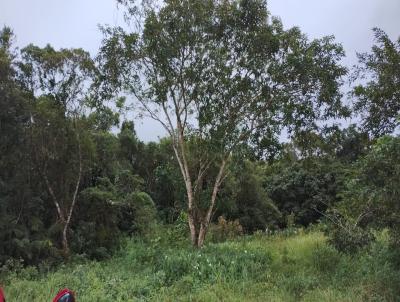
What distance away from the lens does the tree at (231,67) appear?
12.2 metres

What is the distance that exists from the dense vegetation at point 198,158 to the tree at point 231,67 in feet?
0.11

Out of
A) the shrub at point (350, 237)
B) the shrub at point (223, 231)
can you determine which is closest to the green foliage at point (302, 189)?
the shrub at point (223, 231)

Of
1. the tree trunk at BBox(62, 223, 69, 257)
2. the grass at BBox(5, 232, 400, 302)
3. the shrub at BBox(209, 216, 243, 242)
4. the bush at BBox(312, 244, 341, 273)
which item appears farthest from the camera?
the shrub at BBox(209, 216, 243, 242)

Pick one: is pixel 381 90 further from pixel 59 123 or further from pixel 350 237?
pixel 59 123

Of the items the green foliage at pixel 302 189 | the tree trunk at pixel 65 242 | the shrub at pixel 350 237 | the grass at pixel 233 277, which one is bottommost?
the grass at pixel 233 277

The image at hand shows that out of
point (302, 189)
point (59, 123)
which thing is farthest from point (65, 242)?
point (302, 189)

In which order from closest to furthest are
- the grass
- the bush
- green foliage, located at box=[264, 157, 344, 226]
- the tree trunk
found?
the grass → the bush → the tree trunk → green foliage, located at box=[264, 157, 344, 226]

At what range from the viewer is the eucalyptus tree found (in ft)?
49.4

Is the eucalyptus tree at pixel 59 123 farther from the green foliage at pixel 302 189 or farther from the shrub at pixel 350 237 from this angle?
the green foliage at pixel 302 189

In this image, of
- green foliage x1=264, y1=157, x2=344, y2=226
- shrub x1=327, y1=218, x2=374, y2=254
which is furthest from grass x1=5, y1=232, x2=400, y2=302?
green foliage x1=264, y1=157, x2=344, y2=226

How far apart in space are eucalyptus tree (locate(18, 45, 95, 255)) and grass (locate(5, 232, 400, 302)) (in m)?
3.48

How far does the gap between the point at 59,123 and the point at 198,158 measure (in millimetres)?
4562

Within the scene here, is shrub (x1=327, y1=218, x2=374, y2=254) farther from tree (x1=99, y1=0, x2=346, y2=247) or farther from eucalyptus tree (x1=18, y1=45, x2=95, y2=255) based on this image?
eucalyptus tree (x1=18, y1=45, x2=95, y2=255)

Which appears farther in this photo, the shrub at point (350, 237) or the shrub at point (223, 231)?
the shrub at point (223, 231)
